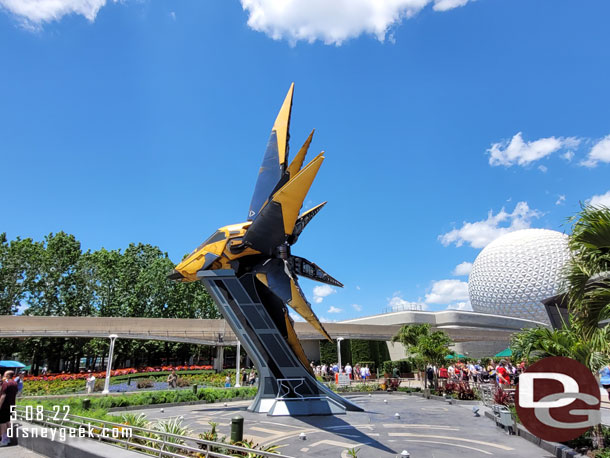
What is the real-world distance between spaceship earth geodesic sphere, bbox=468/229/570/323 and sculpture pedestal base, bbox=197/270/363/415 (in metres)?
42.4

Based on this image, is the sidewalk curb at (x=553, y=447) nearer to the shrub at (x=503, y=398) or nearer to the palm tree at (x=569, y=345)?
the palm tree at (x=569, y=345)

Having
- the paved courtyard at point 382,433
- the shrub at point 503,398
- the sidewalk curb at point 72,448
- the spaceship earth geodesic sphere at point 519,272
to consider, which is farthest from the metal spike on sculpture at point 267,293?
the spaceship earth geodesic sphere at point 519,272

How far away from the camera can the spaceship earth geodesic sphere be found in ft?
159

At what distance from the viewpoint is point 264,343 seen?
15.3 m

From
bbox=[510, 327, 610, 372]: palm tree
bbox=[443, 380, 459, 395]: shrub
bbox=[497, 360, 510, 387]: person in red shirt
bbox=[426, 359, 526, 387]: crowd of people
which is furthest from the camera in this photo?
bbox=[443, 380, 459, 395]: shrub

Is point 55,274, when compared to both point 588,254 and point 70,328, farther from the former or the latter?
point 588,254

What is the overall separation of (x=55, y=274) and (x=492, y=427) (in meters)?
43.4

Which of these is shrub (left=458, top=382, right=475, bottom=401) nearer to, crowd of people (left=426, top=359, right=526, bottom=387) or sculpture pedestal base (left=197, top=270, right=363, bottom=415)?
crowd of people (left=426, top=359, right=526, bottom=387)

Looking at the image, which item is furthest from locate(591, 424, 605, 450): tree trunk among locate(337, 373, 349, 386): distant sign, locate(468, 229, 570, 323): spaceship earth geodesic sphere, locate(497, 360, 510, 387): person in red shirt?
locate(468, 229, 570, 323): spaceship earth geodesic sphere

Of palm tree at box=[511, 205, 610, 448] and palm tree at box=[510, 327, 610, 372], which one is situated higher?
palm tree at box=[511, 205, 610, 448]

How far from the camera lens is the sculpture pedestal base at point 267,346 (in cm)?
1507

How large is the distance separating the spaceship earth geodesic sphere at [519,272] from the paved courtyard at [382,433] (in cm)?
3828

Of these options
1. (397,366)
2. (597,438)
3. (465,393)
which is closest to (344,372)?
(397,366)

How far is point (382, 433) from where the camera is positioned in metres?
11.8
